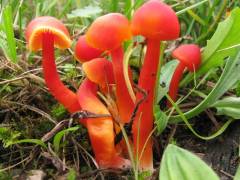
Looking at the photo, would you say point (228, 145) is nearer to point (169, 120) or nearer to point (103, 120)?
point (169, 120)

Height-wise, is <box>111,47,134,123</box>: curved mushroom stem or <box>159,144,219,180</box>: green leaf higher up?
<box>111,47,134,123</box>: curved mushroom stem

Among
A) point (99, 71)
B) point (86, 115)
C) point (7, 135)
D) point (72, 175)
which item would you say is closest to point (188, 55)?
point (99, 71)

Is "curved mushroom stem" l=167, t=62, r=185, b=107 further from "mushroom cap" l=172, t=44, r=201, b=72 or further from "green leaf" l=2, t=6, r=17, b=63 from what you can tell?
"green leaf" l=2, t=6, r=17, b=63

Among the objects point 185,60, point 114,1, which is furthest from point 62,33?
point 114,1

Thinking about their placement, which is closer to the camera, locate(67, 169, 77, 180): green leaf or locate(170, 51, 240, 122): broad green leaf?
locate(67, 169, 77, 180): green leaf

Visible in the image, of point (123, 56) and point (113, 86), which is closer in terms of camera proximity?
point (123, 56)

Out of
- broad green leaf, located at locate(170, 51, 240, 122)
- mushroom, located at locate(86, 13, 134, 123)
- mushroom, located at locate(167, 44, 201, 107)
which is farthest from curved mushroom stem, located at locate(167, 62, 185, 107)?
mushroom, located at locate(86, 13, 134, 123)

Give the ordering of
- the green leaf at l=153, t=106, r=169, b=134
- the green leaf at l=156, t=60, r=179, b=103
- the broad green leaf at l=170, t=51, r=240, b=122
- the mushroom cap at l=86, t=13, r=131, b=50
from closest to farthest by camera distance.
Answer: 1. the mushroom cap at l=86, t=13, r=131, b=50
2. the green leaf at l=153, t=106, r=169, b=134
3. the broad green leaf at l=170, t=51, r=240, b=122
4. the green leaf at l=156, t=60, r=179, b=103

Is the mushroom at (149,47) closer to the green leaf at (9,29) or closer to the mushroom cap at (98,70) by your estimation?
the mushroom cap at (98,70)

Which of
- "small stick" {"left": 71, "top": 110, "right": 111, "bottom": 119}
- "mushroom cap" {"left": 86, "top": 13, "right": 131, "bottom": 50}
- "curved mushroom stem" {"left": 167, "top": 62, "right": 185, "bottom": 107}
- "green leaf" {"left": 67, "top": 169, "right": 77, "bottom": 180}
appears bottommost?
"green leaf" {"left": 67, "top": 169, "right": 77, "bottom": 180}

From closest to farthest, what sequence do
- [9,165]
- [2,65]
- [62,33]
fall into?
1. [62,33]
2. [9,165]
3. [2,65]
